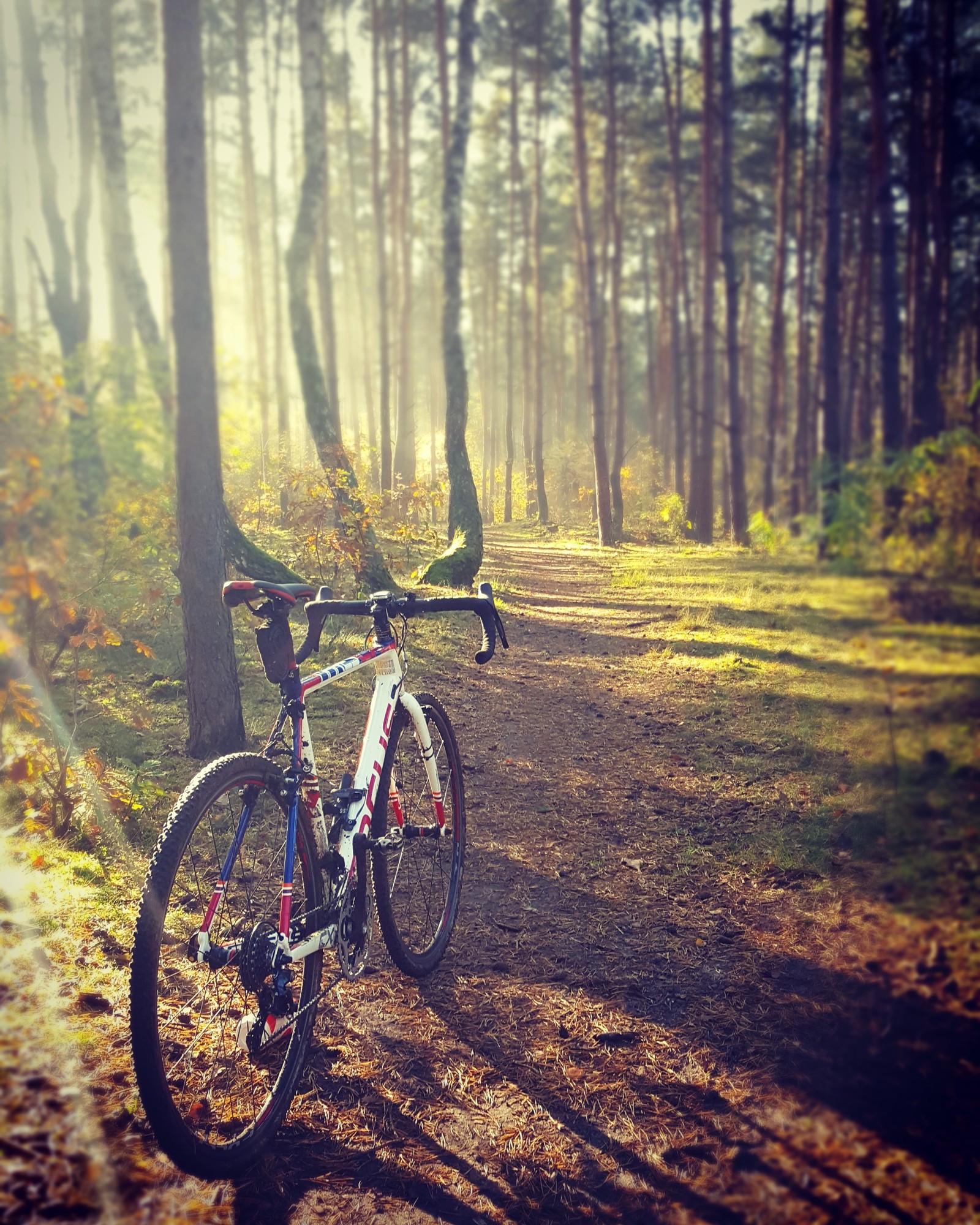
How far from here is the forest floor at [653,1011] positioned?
1580 mm

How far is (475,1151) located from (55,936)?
1880 mm

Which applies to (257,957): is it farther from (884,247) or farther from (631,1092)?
(884,247)

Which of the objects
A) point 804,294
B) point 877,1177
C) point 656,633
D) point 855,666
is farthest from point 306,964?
point 804,294

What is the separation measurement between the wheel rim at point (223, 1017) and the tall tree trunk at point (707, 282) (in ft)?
39.3

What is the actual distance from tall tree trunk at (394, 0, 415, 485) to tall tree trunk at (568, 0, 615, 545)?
4682 millimetres

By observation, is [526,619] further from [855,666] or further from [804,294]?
[804,294]

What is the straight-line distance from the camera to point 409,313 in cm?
2292

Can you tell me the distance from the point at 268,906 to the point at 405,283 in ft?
71.4

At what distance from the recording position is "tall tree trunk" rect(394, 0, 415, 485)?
61.2 ft

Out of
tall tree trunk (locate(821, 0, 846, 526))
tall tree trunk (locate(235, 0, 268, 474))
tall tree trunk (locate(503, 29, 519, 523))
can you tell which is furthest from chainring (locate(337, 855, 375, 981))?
tall tree trunk (locate(503, 29, 519, 523))

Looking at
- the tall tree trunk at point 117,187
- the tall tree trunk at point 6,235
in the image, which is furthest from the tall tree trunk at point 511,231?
the tall tree trunk at point 117,187

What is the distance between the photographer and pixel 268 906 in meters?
3.39

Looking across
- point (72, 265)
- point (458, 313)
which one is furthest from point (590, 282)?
point (72, 265)

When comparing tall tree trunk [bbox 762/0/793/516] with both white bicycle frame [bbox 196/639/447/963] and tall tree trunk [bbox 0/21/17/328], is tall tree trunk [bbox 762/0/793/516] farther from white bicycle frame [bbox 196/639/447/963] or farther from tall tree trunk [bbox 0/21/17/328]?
tall tree trunk [bbox 0/21/17/328]
